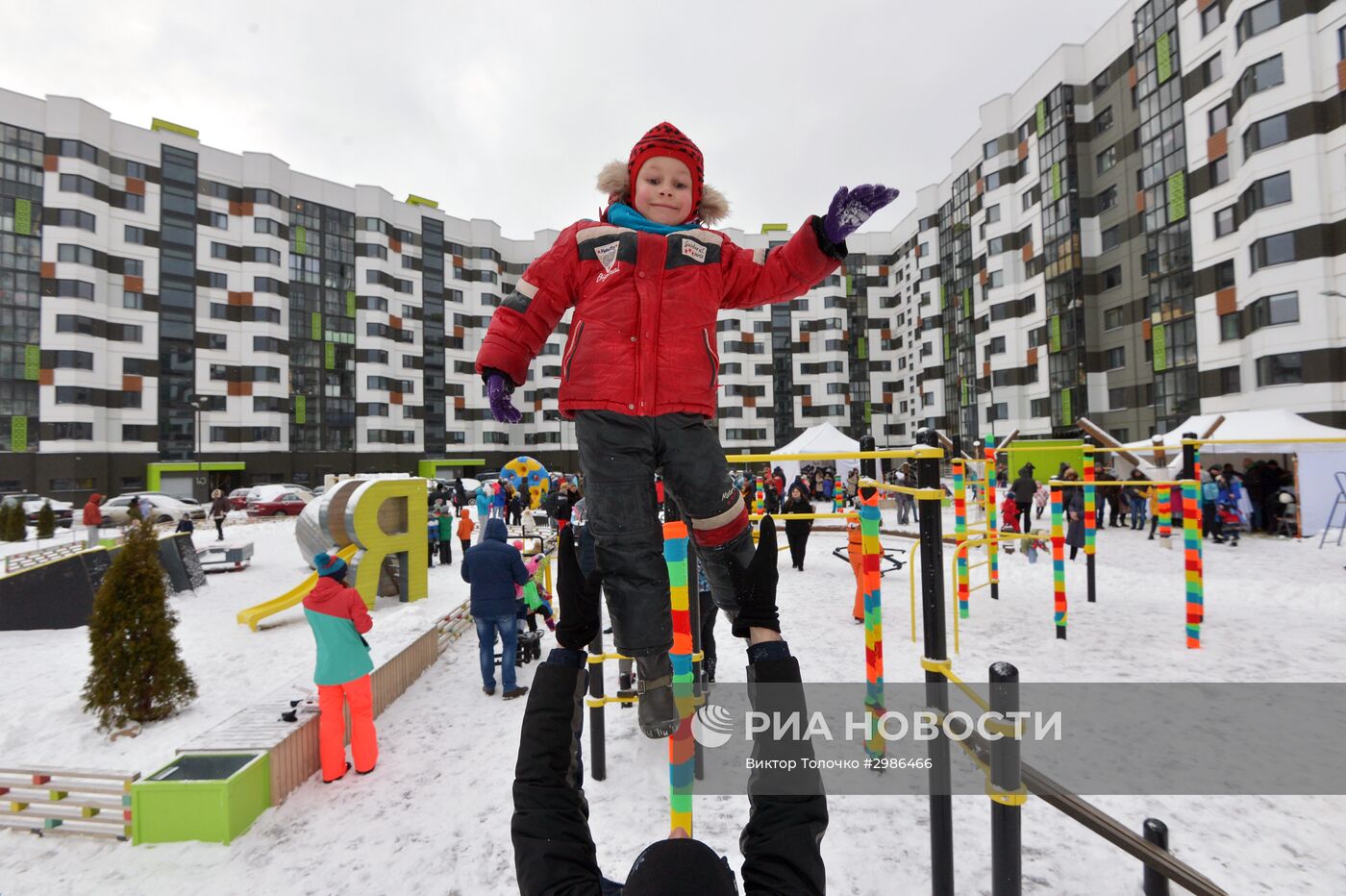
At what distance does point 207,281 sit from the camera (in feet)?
134

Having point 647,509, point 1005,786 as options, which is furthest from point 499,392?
point 1005,786

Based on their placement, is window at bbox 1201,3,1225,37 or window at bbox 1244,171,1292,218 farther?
window at bbox 1201,3,1225,37

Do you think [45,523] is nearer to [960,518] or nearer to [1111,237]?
[960,518]

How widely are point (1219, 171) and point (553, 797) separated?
35.6 meters

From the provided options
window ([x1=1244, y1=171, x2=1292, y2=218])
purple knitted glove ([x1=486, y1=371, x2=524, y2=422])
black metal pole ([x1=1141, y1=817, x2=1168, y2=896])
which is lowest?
black metal pole ([x1=1141, y1=817, x2=1168, y2=896])

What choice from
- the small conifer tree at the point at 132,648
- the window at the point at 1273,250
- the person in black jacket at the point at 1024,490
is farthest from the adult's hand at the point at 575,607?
the window at the point at 1273,250

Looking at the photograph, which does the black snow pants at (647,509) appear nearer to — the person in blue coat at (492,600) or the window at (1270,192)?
the person in blue coat at (492,600)

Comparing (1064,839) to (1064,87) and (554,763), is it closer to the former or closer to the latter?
(554,763)

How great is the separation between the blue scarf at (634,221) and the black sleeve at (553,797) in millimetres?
1506

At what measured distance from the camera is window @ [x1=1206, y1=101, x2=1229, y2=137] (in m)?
24.4

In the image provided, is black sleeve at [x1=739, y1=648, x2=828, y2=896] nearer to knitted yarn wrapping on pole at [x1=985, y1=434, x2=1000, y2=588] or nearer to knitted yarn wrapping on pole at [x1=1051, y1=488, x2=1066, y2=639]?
knitted yarn wrapping on pole at [x1=1051, y1=488, x2=1066, y2=639]

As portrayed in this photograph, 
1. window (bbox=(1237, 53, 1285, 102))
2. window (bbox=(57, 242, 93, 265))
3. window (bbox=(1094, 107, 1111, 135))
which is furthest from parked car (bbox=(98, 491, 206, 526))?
window (bbox=(1094, 107, 1111, 135))

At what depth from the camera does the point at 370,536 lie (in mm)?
10477

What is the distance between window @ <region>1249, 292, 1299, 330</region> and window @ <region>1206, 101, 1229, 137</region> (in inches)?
324
